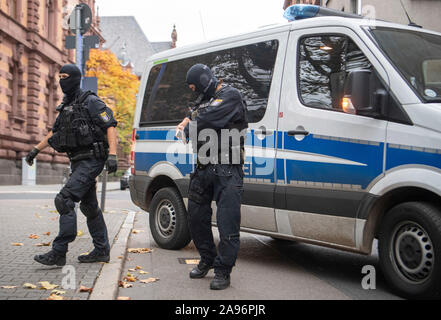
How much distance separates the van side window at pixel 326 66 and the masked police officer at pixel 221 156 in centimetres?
83

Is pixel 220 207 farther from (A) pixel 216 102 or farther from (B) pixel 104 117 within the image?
(B) pixel 104 117

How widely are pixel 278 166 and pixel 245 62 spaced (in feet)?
4.40

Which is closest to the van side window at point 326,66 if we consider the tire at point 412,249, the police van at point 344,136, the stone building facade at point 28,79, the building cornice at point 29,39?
the police van at point 344,136

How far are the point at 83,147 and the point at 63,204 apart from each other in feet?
2.09

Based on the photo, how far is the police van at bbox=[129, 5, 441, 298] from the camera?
436cm

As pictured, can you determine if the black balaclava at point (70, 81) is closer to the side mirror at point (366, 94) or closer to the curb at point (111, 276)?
the curb at point (111, 276)

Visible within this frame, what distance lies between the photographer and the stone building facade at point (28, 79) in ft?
83.2

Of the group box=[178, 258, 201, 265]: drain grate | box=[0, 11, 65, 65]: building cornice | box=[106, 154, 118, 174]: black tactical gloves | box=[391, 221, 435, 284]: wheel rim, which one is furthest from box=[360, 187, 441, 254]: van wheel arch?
box=[0, 11, 65, 65]: building cornice

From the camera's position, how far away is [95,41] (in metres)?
10.4

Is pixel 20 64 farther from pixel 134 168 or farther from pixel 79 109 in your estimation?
pixel 79 109

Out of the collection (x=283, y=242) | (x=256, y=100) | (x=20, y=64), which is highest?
(x=20, y=64)

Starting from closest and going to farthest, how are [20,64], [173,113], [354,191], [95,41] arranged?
1. [354,191]
2. [173,113]
3. [95,41]
4. [20,64]

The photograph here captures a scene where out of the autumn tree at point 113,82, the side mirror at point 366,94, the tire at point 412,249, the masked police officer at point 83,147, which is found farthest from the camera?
the autumn tree at point 113,82
